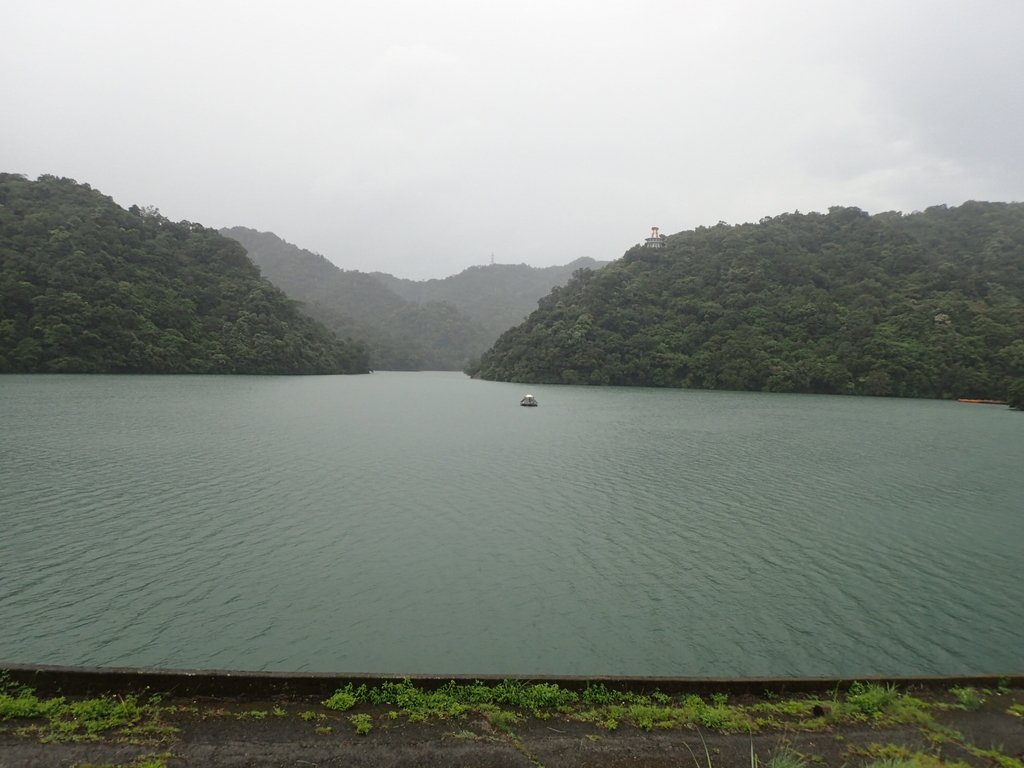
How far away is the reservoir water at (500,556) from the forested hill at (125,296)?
149 ft

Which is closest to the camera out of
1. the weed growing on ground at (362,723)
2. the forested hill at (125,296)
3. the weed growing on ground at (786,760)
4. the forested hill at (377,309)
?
the weed growing on ground at (786,760)

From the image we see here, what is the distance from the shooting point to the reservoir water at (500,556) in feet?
29.1

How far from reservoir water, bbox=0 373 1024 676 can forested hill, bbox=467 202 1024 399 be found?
46693 mm

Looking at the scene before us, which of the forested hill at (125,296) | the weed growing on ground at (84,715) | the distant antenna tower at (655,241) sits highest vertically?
the distant antenna tower at (655,241)

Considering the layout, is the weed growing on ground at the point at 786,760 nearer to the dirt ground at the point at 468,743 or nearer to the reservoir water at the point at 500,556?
the dirt ground at the point at 468,743

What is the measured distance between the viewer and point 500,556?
42.4 feet

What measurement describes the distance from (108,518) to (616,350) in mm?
78220

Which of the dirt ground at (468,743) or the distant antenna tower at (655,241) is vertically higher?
the distant antenna tower at (655,241)

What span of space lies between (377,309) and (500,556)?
18974 cm

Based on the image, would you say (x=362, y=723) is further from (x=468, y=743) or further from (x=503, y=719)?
(x=503, y=719)

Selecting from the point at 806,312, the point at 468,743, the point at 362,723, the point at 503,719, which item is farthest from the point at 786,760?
the point at 806,312

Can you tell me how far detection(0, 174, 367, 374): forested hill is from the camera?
61594 mm

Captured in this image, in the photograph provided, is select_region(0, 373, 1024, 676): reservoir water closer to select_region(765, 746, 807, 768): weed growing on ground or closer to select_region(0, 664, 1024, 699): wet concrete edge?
select_region(0, 664, 1024, 699): wet concrete edge

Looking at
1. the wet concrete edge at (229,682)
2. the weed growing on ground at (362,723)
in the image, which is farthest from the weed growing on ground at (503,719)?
the weed growing on ground at (362,723)
